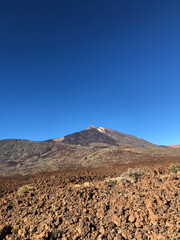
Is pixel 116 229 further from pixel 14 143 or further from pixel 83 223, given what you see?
pixel 14 143

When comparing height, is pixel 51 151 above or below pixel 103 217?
above

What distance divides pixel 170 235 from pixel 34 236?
3045 millimetres

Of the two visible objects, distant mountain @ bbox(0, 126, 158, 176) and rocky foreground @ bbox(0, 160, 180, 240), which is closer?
rocky foreground @ bbox(0, 160, 180, 240)

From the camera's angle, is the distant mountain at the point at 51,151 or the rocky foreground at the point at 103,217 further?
the distant mountain at the point at 51,151

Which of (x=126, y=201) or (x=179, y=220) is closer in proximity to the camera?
(x=179, y=220)

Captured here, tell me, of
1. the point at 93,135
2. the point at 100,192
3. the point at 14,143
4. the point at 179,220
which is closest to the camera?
the point at 179,220

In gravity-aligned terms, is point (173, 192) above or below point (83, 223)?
above

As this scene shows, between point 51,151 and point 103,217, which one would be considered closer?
point 103,217

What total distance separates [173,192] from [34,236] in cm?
388

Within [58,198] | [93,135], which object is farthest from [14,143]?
[58,198]

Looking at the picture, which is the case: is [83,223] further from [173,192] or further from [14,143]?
[14,143]

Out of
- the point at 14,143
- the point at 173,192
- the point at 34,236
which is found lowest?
the point at 34,236

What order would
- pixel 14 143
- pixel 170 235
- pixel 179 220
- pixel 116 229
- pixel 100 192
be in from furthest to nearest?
1. pixel 14 143
2. pixel 100 192
3. pixel 116 229
4. pixel 179 220
5. pixel 170 235

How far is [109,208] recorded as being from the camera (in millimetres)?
4590
